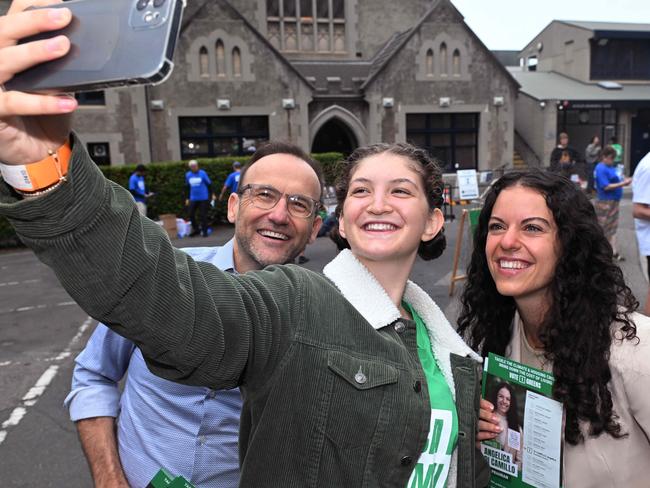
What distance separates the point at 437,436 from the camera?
4.68ft

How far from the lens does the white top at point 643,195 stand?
177 inches

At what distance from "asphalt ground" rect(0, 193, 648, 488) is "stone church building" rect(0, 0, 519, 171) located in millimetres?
7738

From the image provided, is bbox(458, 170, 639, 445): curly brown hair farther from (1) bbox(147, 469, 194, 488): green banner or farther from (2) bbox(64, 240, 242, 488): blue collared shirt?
(1) bbox(147, 469, 194, 488): green banner

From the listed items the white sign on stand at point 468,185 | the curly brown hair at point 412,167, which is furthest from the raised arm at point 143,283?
the white sign on stand at point 468,185

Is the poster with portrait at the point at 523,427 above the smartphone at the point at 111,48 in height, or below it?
below

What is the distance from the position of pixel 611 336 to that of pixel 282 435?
139 cm

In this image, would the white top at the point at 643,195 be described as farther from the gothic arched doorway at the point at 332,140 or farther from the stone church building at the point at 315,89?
the gothic arched doorway at the point at 332,140

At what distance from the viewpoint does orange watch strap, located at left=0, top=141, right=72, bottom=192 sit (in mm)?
818

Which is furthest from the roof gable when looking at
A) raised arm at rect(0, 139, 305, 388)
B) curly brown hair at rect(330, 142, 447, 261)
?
raised arm at rect(0, 139, 305, 388)

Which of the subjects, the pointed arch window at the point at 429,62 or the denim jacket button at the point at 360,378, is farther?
the pointed arch window at the point at 429,62

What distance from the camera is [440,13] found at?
21000mm

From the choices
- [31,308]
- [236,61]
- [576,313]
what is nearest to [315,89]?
[236,61]

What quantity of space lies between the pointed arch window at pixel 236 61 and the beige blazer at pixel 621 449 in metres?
18.5

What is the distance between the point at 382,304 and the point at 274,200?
3.29 feet
